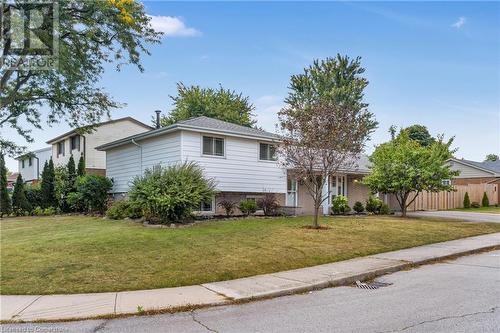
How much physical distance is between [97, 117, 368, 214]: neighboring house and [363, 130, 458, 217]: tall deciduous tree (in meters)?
3.19

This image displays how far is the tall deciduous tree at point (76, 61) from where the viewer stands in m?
11.1

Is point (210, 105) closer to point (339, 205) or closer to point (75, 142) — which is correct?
point (75, 142)

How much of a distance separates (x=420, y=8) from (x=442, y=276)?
10282 millimetres

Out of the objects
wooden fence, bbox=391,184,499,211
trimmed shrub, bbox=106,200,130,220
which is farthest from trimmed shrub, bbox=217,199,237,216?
wooden fence, bbox=391,184,499,211

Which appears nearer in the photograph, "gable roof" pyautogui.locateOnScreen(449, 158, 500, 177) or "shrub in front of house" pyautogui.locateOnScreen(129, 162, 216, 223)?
"shrub in front of house" pyautogui.locateOnScreen(129, 162, 216, 223)

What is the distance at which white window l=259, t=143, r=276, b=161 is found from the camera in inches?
812

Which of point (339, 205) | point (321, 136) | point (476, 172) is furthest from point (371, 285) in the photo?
point (476, 172)

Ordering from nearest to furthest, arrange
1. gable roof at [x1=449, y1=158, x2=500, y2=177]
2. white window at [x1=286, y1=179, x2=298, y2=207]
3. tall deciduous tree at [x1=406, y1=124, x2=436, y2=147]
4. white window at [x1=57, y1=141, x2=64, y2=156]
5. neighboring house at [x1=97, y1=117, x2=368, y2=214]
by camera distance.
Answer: neighboring house at [x1=97, y1=117, x2=368, y2=214]
white window at [x1=286, y1=179, x2=298, y2=207]
white window at [x1=57, y1=141, x2=64, y2=156]
gable roof at [x1=449, y1=158, x2=500, y2=177]
tall deciduous tree at [x1=406, y1=124, x2=436, y2=147]

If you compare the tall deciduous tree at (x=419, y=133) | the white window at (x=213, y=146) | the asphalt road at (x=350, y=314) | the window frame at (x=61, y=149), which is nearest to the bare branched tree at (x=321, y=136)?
the white window at (x=213, y=146)

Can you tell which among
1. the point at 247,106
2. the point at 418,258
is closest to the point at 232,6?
the point at 418,258

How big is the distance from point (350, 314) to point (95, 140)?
28074 millimetres

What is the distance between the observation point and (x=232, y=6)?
14797 millimetres

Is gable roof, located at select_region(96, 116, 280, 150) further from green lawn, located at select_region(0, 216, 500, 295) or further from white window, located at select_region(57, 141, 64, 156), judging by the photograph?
white window, located at select_region(57, 141, 64, 156)

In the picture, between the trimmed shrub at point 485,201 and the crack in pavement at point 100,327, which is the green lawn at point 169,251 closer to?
the crack in pavement at point 100,327
